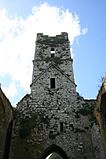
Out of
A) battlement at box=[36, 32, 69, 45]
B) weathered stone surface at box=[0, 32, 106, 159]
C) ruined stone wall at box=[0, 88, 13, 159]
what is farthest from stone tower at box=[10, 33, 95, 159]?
battlement at box=[36, 32, 69, 45]

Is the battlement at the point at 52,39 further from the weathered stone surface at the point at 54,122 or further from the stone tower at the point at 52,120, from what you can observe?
the weathered stone surface at the point at 54,122

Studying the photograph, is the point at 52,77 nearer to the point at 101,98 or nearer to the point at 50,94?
the point at 50,94

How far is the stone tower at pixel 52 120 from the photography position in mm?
12949

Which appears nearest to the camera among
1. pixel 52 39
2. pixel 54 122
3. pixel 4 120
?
pixel 4 120

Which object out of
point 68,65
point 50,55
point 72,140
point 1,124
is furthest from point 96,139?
point 50,55

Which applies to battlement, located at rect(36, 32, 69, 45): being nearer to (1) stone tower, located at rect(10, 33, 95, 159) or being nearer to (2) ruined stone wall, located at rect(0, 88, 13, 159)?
(1) stone tower, located at rect(10, 33, 95, 159)

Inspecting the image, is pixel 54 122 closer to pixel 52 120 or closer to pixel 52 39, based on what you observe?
pixel 52 120

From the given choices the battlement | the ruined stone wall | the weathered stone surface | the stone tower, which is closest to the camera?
the ruined stone wall

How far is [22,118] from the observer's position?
46.6ft

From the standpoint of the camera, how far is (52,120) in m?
14.2

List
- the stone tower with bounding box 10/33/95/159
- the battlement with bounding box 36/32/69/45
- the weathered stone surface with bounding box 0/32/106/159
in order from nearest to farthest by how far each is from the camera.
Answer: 1. the weathered stone surface with bounding box 0/32/106/159
2. the stone tower with bounding box 10/33/95/159
3. the battlement with bounding box 36/32/69/45

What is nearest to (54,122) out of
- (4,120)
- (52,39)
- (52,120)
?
(52,120)

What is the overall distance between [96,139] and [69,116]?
2649mm

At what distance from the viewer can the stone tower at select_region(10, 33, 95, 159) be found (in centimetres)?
1295
